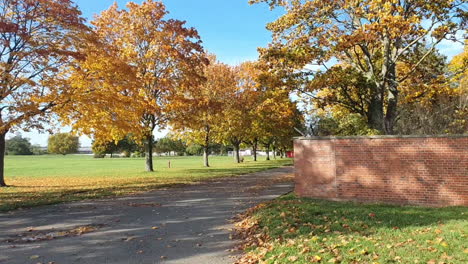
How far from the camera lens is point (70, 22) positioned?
1584 centimetres

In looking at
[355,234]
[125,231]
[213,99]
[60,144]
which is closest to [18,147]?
[60,144]

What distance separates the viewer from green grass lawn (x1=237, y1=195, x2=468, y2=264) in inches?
200

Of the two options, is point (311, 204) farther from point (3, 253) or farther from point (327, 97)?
point (327, 97)

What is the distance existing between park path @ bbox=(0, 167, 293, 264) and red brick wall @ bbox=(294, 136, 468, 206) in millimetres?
2096

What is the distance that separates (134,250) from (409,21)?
1104 centimetres

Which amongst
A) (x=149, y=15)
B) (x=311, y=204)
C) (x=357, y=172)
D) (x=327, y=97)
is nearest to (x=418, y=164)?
(x=357, y=172)

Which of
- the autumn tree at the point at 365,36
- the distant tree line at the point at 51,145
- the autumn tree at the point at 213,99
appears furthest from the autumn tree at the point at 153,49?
the distant tree line at the point at 51,145

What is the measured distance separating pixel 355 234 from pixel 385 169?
14.9 feet

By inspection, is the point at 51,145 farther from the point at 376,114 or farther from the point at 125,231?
the point at 125,231

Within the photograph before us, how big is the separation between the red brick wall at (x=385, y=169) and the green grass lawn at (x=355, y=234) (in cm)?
82

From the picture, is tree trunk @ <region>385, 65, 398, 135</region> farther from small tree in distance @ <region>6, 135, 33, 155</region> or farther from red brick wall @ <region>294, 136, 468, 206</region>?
small tree in distance @ <region>6, 135, 33, 155</region>

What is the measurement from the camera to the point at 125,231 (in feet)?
25.7

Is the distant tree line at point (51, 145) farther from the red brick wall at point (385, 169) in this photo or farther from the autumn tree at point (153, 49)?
the red brick wall at point (385, 169)

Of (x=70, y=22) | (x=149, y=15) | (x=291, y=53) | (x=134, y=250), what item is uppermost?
(x=149, y=15)
